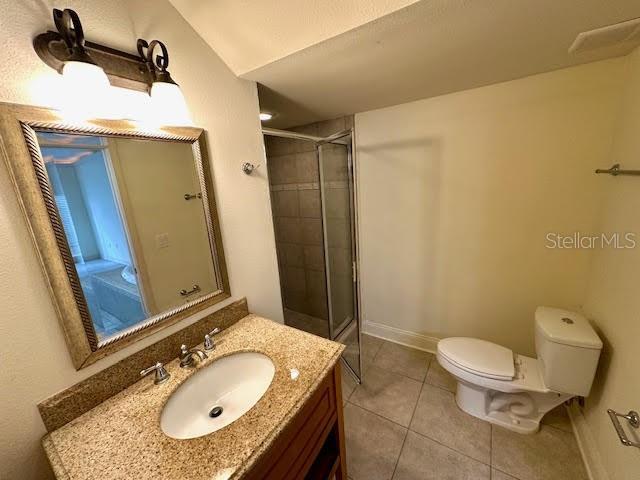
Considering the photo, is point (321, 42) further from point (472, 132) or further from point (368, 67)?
point (472, 132)

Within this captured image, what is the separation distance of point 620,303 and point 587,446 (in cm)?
81

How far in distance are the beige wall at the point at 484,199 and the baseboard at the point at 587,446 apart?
15.2 inches

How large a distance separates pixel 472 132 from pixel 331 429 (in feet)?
6.20

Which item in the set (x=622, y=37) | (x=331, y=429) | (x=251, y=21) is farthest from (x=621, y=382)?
(x=251, y=21)

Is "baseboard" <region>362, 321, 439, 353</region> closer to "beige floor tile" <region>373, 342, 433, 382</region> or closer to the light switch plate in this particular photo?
"beige floor tile" <region>373, 342, 433, 382</region>

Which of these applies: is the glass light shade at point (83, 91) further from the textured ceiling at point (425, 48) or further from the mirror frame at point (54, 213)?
the textured ceiling at point (425, 48)

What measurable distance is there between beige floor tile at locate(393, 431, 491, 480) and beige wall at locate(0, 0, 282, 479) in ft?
4.53

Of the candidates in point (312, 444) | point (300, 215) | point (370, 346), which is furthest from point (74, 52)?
point (370, 346)

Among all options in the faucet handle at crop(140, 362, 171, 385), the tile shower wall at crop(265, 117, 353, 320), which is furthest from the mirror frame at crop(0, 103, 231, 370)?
the tile shower wall at crop(265, 117, 353, 320)

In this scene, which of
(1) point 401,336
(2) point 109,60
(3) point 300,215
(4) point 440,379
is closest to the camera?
(2) point 109,60

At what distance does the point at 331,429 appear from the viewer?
1.07 metres

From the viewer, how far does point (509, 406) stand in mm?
1519

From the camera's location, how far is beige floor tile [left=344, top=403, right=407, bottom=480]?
1332 mm

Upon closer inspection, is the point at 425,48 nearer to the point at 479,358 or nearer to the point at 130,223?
the point at 130,223
